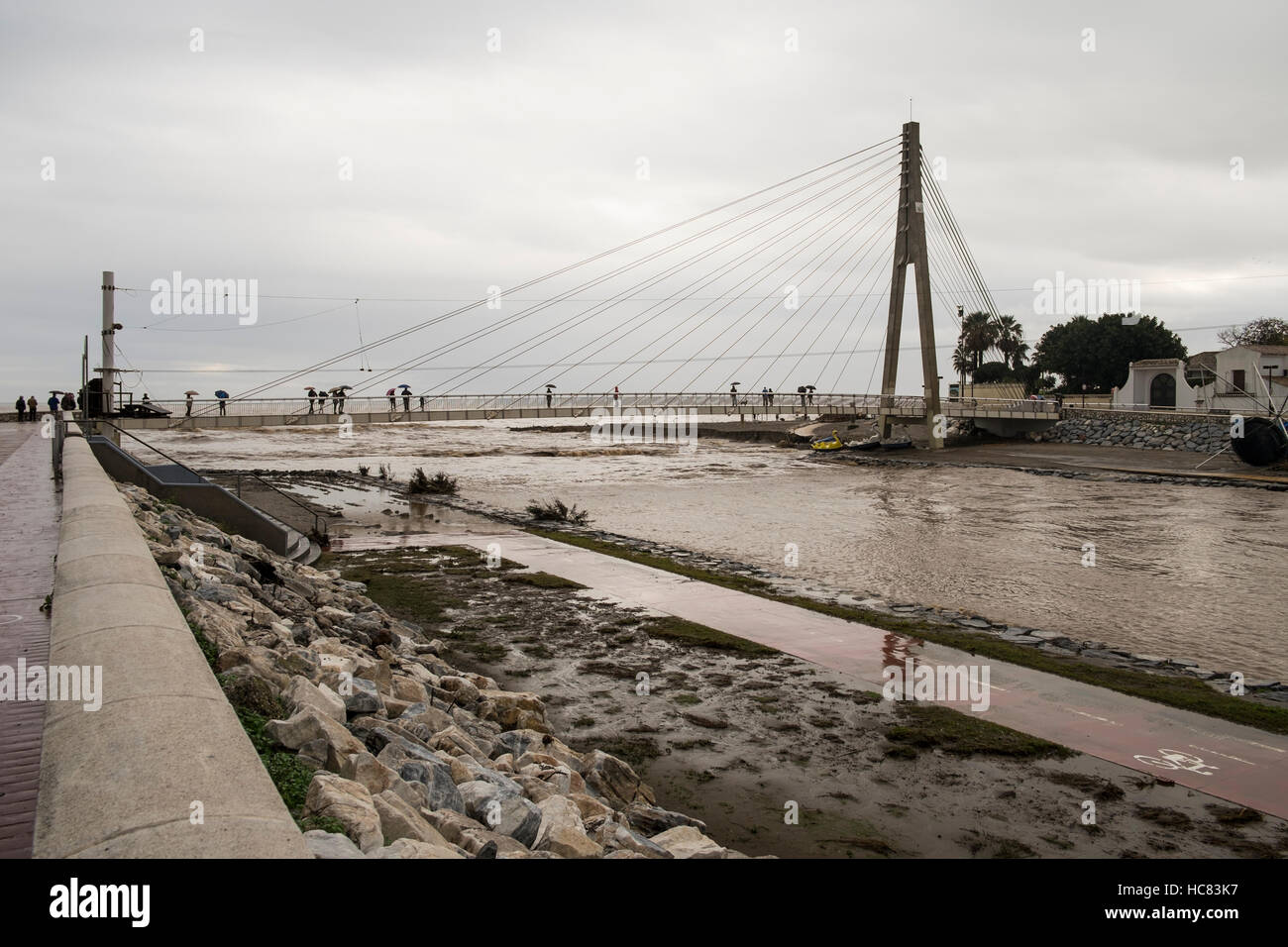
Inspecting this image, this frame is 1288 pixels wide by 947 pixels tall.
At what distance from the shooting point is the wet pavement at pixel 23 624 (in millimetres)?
3459

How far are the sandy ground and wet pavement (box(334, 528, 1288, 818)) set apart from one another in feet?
1.32

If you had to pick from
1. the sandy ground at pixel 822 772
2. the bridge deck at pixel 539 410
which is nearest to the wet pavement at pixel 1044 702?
the sandy ground at pixel 822 772

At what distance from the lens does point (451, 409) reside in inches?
1810

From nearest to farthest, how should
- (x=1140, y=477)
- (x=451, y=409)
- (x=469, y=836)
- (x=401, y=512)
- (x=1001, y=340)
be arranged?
(x=469, y=836), (x=401, y=512), (x=1140, y=477), (x=451, y=409), (x=1001, y=340)

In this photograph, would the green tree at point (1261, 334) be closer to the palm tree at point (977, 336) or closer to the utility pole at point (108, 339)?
the palm tree at point (977, 336)

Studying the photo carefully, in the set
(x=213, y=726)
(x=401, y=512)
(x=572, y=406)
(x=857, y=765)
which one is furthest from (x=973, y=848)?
(x=572, y=406)

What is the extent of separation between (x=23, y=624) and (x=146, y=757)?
3.53m

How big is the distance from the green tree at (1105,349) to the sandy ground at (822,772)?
264 feet

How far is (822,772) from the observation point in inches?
271

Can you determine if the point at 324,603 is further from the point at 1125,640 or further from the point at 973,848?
the point at 1125,640

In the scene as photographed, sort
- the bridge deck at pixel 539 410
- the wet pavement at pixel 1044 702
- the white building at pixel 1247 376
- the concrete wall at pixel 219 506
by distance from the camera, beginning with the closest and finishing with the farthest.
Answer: the wet pavement at pixel 1044 702, the concrete wall at pixel 219 506, the bridge deck at pixel 539 410, the white building at pixel 1247 376

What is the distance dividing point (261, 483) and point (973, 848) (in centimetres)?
2735

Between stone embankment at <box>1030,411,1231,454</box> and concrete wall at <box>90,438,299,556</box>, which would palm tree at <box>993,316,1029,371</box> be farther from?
concrete wall at <box>90,438,299,556</box>

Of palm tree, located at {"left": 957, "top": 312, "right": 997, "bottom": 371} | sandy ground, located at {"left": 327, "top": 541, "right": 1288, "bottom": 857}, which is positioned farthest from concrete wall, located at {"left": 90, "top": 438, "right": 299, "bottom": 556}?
palm tree, located at {"left": 957, "top": 312, "right": 997, "bottom": 371}
